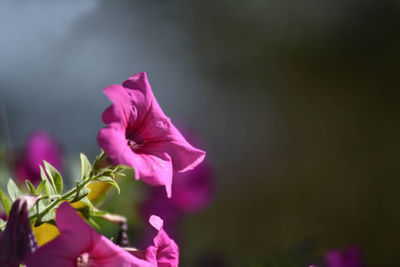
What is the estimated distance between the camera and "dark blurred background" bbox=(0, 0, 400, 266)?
205 cm

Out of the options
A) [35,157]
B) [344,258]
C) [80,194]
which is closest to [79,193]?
[80,194]

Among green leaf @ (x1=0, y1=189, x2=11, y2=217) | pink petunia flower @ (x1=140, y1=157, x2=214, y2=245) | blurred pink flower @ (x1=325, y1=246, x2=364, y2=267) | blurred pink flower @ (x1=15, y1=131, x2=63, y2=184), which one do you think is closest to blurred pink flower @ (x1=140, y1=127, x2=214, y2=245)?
pink petunia flower @ (x1=140, y1=157, x2=214, y2=245)

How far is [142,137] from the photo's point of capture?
0.93 feet

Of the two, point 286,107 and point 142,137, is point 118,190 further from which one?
point 286,107

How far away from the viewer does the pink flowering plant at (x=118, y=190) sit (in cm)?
23

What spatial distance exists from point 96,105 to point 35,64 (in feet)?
1.47

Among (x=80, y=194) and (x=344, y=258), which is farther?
(x=344, y=258)

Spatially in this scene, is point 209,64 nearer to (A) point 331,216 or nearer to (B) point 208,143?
(B) point 208,143

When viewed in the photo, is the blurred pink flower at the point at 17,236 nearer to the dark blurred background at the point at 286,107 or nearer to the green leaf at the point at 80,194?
the green leaf at the point at 80,194

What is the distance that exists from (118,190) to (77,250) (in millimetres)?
45

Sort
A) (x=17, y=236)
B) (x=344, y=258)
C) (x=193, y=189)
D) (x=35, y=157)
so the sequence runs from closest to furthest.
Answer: (x=17, y=236), (x=344, y=258), (x=35, y=157), (x=193, y=189)

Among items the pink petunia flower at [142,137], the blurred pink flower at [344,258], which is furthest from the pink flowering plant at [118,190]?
the blurred pink flower at [344,258]

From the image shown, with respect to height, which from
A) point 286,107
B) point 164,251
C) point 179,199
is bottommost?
point 286,107

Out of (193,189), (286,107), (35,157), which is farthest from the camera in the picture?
(286,107)
